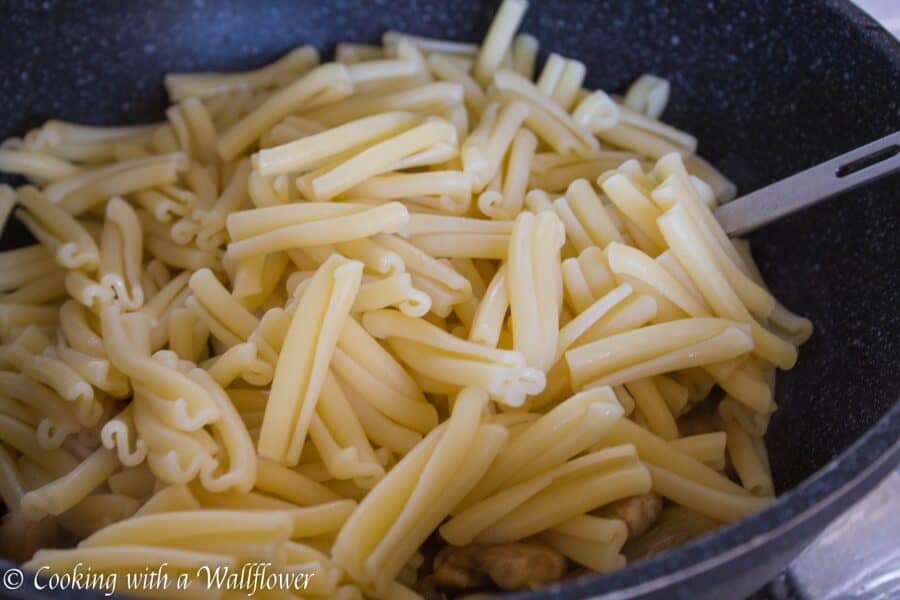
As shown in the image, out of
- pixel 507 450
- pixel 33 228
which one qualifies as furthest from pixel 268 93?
pixel 507 450

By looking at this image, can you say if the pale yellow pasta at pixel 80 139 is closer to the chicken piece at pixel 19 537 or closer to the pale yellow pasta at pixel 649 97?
the chicken piece at pixel 19 537

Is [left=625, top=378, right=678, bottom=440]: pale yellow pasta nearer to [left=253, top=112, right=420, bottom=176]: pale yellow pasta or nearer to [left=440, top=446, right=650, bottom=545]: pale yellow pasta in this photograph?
[left=440, top=446, right=650, bottom=545]: pale yellow pasta

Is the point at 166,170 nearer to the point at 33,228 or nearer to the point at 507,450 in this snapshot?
the point at 33,228

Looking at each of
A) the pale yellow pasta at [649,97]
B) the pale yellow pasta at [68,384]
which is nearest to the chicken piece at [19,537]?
the pale yellow pasta at [68,384]

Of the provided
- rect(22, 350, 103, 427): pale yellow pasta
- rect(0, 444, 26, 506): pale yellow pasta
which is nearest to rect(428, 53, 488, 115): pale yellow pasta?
rect(22, 350, 103, 427): pale yellow pasta

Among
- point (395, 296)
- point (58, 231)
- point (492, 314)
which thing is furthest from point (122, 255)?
point (492, 314)

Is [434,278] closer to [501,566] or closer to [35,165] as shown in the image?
[501,566]
